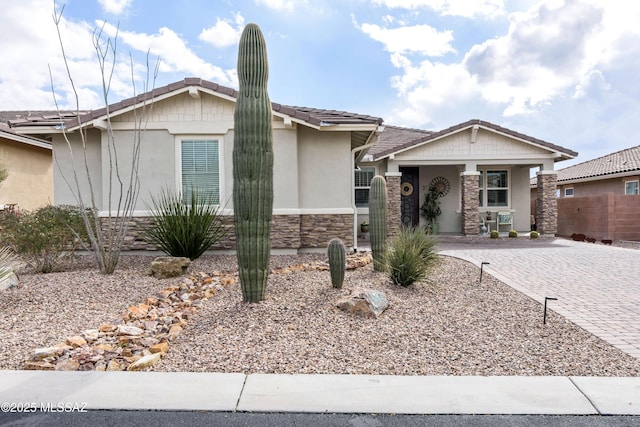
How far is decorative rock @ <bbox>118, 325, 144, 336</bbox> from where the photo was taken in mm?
4508

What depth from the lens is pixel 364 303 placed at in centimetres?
520

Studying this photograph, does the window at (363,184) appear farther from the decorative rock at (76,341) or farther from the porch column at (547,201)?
the decorative rock at (76,341)

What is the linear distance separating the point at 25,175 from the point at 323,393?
17473 millimetres

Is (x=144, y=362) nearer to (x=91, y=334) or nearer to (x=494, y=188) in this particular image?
(x=91, y=334)

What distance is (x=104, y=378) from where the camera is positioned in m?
3.55

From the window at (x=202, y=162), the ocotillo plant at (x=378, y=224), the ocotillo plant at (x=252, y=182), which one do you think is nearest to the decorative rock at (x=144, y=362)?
the ocotillo plant at (x=252, y=182)

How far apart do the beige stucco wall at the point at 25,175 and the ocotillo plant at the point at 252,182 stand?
12396 millimetres

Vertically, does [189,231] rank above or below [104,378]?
above

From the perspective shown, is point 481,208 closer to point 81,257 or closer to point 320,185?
point 320,185

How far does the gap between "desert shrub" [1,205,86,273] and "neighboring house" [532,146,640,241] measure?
18.2m

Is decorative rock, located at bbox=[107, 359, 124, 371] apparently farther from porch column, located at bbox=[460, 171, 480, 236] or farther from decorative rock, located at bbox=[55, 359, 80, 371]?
porch column, located at bbox=[460, 171, 480, 236]

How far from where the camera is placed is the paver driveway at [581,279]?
16.9 feet

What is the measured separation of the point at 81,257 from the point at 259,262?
658cm

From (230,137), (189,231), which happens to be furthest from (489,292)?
(230,137)
